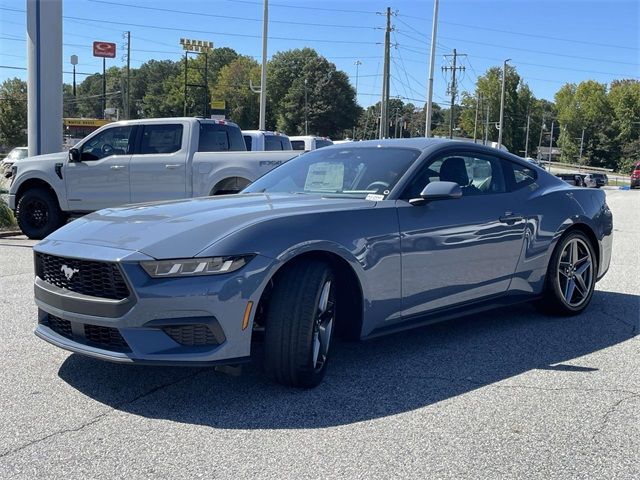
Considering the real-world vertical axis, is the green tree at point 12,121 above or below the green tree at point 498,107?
below

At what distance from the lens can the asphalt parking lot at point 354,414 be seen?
302 centimetres

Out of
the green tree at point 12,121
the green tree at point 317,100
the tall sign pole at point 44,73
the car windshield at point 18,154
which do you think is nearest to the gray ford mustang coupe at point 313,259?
the tall sign pole at point 44,73

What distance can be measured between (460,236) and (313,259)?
1328mm

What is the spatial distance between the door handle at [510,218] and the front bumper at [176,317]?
2.32 meters

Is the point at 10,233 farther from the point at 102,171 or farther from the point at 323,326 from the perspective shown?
the point at 323,326

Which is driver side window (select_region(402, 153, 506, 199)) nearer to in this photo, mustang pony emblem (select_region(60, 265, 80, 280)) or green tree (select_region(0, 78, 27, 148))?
mustang pony emblem (select_region(60, 265, 80, 280))

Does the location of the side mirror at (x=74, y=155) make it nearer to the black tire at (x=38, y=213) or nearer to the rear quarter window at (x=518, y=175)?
the black tire at (x=38, y=213)

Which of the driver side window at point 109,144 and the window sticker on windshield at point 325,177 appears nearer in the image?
the window sticker on windshield at point 325,177

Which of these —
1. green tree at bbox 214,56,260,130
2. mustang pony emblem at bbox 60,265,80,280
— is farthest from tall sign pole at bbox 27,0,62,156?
green tree at bbox 214,56,260,130

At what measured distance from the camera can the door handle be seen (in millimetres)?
5137

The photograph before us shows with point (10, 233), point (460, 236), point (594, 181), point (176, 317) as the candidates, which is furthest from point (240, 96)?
point (176, 317)

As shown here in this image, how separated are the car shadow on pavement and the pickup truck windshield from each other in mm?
6553

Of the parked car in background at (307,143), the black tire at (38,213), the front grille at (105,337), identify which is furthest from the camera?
the parked car in background at (307,143)

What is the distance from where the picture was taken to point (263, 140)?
1638 cm
